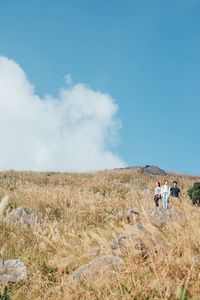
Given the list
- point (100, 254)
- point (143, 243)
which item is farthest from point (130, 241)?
point (100, 254)

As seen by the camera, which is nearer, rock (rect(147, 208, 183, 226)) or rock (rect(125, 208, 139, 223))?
rock (rect(125, 208, 139, 223))

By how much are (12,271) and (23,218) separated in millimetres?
5852

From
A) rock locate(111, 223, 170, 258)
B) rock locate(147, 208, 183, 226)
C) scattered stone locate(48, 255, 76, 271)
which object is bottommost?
scattered stone locate(48, 255, 76, 271)

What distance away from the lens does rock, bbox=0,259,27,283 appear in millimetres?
7766

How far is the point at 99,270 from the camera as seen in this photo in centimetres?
739

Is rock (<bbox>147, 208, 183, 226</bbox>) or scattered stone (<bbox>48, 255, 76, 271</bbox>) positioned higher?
rock (<bbox>147, 208, 183, 226</bbox>)

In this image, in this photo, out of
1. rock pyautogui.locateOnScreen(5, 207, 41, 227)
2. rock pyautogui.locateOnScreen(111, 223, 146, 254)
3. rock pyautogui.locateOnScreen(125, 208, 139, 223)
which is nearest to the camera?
rock pyautogui.locateOnScreen(111, 223, 146, 254)

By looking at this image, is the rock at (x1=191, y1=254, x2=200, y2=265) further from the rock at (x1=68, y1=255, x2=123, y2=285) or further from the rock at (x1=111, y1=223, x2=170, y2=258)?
the rock at (x1=68, y1=255, x2=123, y2=285)

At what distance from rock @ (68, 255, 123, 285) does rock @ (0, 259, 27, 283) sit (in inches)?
27.1

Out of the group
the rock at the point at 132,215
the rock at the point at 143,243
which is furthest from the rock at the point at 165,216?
the rock at the point at 143,243

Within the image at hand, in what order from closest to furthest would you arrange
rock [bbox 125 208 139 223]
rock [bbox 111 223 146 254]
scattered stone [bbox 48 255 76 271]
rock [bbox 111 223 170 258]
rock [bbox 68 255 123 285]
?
rock [bbox 68 255 123 285]
rock [bbox 111 223 170 258]
rock [bbox 111 223 146 254]
scattered stone [bbox 48 255 76 271]
rock [bbox 125 208 139 223]

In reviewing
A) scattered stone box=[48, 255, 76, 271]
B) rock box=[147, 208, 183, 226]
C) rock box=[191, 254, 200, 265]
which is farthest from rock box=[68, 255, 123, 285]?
rock box=[147, 208, 183, 226]

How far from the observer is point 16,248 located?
383 inches

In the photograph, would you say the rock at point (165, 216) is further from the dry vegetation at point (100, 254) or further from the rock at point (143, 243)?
the rock at point (143, 243)
